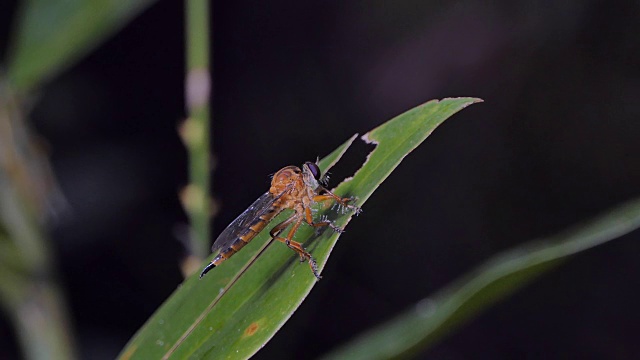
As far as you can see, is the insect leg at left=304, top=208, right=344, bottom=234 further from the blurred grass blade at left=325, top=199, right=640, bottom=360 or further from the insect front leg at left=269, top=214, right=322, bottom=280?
the blurred grass blade at left=325, top=199, right=640, bottom=360

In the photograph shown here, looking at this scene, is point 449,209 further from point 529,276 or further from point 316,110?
point 529,276

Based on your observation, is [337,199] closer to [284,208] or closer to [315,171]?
[315,171]

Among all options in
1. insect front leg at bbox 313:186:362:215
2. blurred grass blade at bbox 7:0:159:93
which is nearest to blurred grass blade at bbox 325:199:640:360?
insect front leg at bbox 313:186:362:215

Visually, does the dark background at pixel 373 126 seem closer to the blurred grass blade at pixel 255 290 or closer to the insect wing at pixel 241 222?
the insect wing at pixel 241 222

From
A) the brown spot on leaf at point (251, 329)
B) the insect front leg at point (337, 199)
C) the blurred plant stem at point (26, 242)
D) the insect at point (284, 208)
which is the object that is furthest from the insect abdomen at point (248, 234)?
the blurred plant stem at point (26, 242)

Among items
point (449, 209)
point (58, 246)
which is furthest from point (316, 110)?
point (58, 246)
